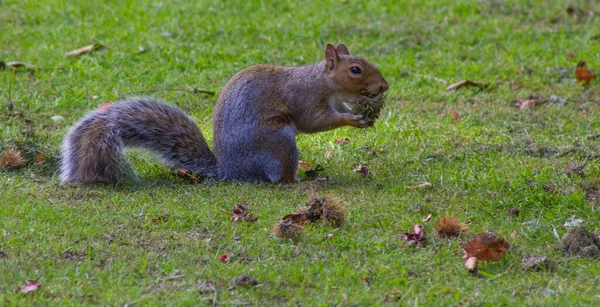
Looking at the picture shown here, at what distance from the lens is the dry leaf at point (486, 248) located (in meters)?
3.40

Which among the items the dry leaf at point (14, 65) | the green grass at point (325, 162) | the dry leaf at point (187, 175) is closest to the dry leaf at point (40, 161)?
the green grass at point (325, 162)

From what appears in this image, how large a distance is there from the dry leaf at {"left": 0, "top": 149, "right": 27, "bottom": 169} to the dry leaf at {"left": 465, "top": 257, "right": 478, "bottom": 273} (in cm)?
255

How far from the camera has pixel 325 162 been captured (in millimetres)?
5035

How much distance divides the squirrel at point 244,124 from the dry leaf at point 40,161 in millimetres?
308

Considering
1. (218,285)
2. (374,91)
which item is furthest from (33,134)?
(218,285)

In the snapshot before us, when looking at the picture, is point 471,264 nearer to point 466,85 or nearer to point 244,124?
point 244,124

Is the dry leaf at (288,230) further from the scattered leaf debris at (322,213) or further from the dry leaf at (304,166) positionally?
the dry leaf at (304,166)

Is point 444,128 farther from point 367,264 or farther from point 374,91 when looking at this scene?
point 367,264

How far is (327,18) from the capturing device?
26.6 ft

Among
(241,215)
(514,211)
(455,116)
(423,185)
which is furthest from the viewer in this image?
(455,116)

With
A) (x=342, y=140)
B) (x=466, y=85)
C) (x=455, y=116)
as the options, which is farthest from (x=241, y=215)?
(x=466, y=85)

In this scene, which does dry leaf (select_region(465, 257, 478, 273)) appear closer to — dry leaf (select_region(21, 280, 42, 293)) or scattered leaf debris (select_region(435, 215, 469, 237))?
scattered leaf debris (select_region(435, 215, 469, 237))

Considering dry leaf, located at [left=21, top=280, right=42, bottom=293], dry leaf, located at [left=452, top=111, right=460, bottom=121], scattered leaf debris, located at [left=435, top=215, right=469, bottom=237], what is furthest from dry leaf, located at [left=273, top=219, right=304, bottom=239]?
dry leaf, located at [left=452, top=111, right=460, bottom=121]

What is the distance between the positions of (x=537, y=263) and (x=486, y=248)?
201 millimetres
